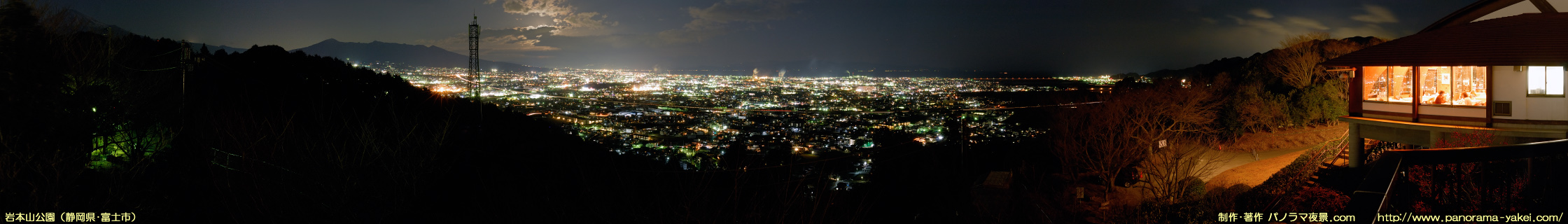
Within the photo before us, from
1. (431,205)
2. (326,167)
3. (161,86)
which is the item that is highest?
(161,86)

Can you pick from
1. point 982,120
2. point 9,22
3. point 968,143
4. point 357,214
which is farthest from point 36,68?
point 982,120

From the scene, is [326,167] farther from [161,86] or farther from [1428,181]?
[1428,181]

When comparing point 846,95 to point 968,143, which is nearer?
point 968,143

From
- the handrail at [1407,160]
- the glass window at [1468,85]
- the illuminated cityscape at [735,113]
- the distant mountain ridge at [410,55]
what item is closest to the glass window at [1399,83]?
the glass window at [1468,85]

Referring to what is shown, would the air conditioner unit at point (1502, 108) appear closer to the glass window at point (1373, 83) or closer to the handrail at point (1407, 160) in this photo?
the glass window at point (1373, 83)

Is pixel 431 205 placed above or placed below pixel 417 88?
below

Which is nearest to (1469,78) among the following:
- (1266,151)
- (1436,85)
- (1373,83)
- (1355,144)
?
(1436,85)

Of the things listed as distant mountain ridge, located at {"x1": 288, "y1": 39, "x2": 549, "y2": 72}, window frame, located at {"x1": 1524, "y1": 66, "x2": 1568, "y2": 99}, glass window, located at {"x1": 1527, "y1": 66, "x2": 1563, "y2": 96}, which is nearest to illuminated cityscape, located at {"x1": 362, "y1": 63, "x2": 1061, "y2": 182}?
distant mountain ridge, located at {"x1": 288, "y1": 39, "x2": 549, "y2": 72}
